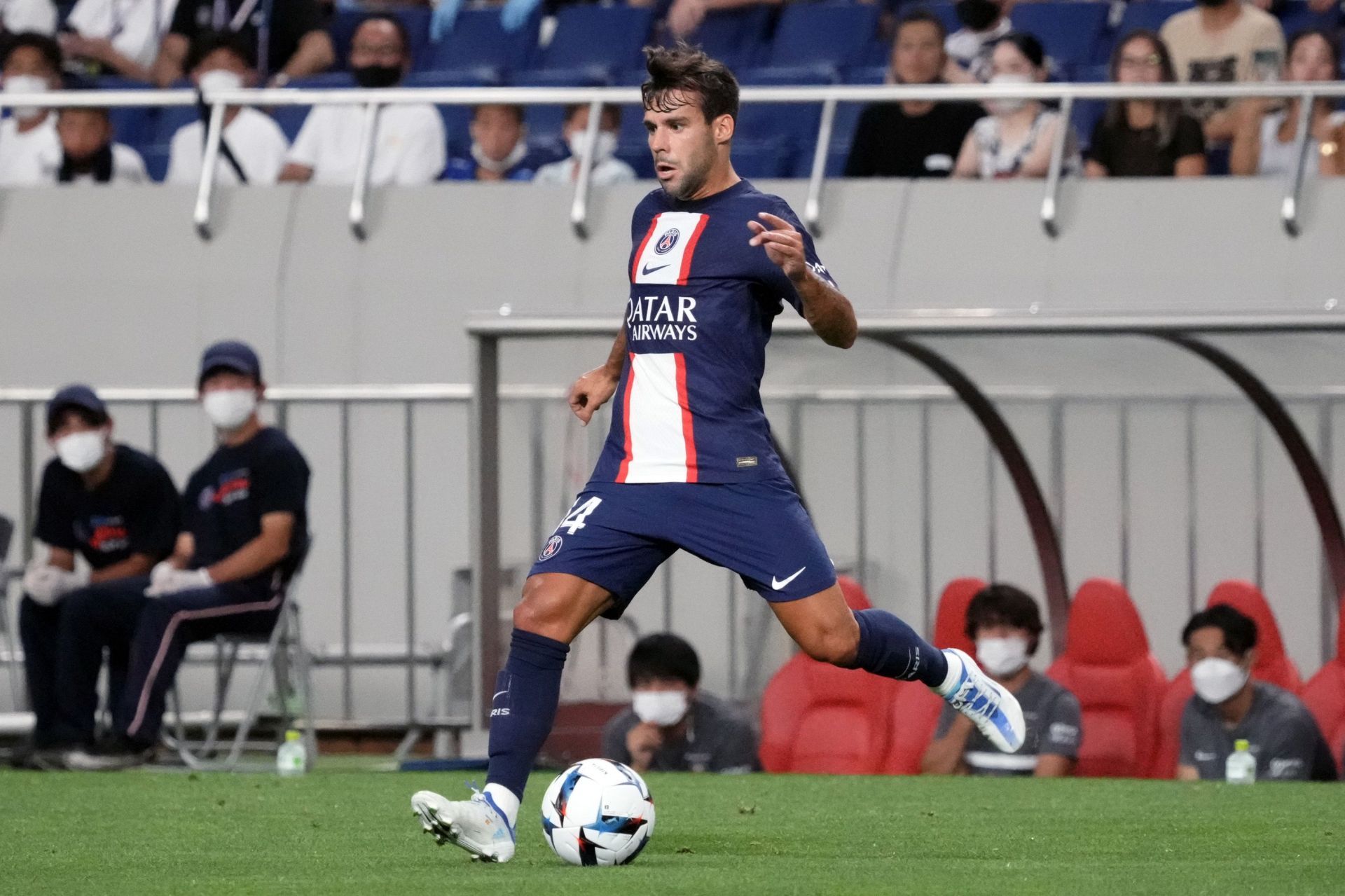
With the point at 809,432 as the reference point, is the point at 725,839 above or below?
below

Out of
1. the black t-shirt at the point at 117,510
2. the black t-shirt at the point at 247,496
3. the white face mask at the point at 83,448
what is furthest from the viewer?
the black t-shirt at the point at 117,510

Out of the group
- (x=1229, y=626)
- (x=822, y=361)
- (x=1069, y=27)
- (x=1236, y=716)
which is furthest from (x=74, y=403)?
(x=1069, y=27)

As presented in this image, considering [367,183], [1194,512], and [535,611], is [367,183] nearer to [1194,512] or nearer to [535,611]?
[1194,512]

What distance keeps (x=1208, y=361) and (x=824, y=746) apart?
238 centimetres

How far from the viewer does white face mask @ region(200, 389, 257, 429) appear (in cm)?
1091

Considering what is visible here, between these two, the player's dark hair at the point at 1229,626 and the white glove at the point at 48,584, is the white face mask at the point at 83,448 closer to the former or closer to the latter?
the white glove at the point at 48,584

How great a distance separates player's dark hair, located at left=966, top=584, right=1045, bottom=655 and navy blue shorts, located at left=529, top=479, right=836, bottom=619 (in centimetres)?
407

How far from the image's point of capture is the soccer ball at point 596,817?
6012 mm

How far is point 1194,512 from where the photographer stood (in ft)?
36.1

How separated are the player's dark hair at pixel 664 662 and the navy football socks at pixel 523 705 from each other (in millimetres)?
4242

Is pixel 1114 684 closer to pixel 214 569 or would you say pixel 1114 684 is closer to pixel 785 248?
pixel 214 569

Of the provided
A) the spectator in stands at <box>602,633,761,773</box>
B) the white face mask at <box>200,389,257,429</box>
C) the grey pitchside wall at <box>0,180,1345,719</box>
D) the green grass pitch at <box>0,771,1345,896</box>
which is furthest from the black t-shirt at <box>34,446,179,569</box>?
the spectator in stands at <box>602,633,761,773</box>

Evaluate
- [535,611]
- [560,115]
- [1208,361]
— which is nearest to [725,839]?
[535,611]

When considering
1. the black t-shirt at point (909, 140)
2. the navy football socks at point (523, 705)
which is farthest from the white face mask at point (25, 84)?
the navy football socks at point (523, 705)
